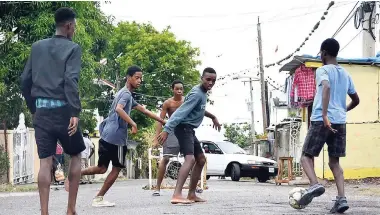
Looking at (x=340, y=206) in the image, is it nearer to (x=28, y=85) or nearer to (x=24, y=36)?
(x=28, y=85)

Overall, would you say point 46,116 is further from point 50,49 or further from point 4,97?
point 4,97

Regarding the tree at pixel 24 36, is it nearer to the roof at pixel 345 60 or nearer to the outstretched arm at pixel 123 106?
the roof at pixel 345 60

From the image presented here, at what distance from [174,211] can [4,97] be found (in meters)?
15.5

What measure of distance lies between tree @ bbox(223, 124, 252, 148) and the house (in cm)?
4147

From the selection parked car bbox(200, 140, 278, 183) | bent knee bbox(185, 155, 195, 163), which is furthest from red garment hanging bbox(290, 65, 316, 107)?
bent knee bbox(185, 155, 195, 163)

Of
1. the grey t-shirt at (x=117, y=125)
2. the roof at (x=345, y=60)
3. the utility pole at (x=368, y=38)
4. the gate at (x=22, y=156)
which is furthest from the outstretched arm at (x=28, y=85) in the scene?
the utility pole at (x=368, y=38)

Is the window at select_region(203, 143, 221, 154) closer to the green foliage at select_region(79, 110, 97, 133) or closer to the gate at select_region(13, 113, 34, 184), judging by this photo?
the green foliage at select_region(79, 110, 97, 133)

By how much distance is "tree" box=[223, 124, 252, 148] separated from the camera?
196 ft

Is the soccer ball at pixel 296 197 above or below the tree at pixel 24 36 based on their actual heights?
below

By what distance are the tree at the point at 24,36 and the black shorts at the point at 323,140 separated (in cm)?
1407

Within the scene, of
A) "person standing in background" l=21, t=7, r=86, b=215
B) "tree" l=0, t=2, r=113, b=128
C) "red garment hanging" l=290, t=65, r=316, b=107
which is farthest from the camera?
"tree" l=0, t=2, r=113, b=128

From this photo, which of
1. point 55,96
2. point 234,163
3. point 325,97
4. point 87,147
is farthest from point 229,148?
point 55,96

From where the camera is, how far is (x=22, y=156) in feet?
65.5

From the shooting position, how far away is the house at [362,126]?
55.9ft
